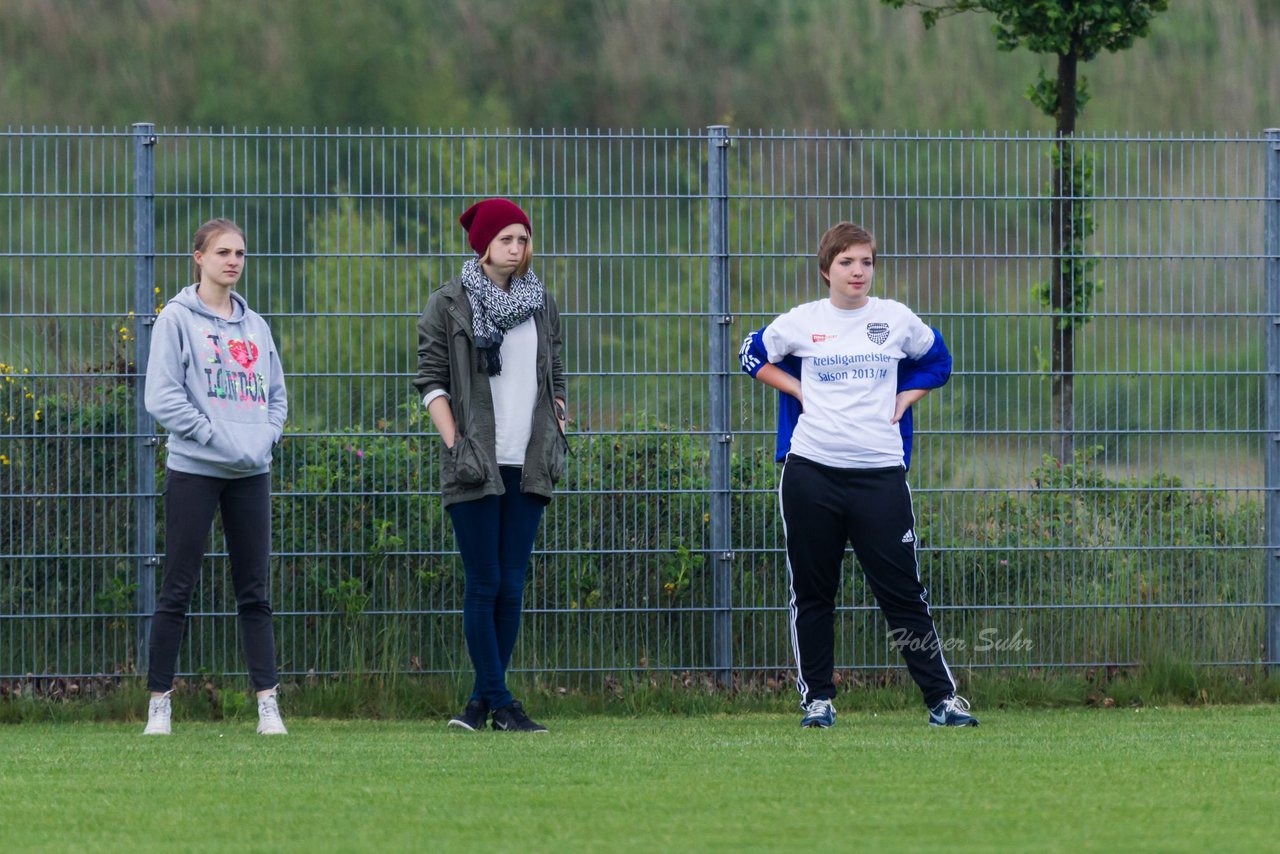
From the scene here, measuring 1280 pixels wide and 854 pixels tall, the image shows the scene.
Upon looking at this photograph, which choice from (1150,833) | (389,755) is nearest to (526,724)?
(389,755)

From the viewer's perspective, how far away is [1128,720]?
6.66 metres

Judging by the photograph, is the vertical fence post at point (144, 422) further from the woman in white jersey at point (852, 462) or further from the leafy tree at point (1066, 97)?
the leafy tree at point (1066, 97)

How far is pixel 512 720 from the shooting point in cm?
629

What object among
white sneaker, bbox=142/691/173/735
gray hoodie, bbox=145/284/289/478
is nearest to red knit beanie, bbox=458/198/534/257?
gray hoodie, bbox=145/284/289/478

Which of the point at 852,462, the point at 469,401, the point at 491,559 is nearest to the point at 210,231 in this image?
the point at 469,401

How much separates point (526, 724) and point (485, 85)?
132 ft

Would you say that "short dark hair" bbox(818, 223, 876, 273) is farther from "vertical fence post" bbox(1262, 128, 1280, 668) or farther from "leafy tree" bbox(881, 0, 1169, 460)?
"vertical fence post" bbox(1262, 128, 1280, 668)

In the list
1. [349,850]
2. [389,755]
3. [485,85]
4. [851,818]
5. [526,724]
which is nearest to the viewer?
[349,850]

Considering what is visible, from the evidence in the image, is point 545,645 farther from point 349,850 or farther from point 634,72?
point 634,72

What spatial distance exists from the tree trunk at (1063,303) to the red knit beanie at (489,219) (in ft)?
7.20

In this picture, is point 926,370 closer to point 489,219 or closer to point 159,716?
point 489,219

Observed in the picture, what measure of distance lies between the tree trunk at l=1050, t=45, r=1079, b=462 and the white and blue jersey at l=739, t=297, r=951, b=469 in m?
1.09

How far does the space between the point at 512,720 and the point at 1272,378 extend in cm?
341

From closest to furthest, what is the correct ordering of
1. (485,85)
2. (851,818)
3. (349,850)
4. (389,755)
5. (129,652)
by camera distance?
(349,850)
(851,818)
(389,755)
(129,652)
(485,85)
